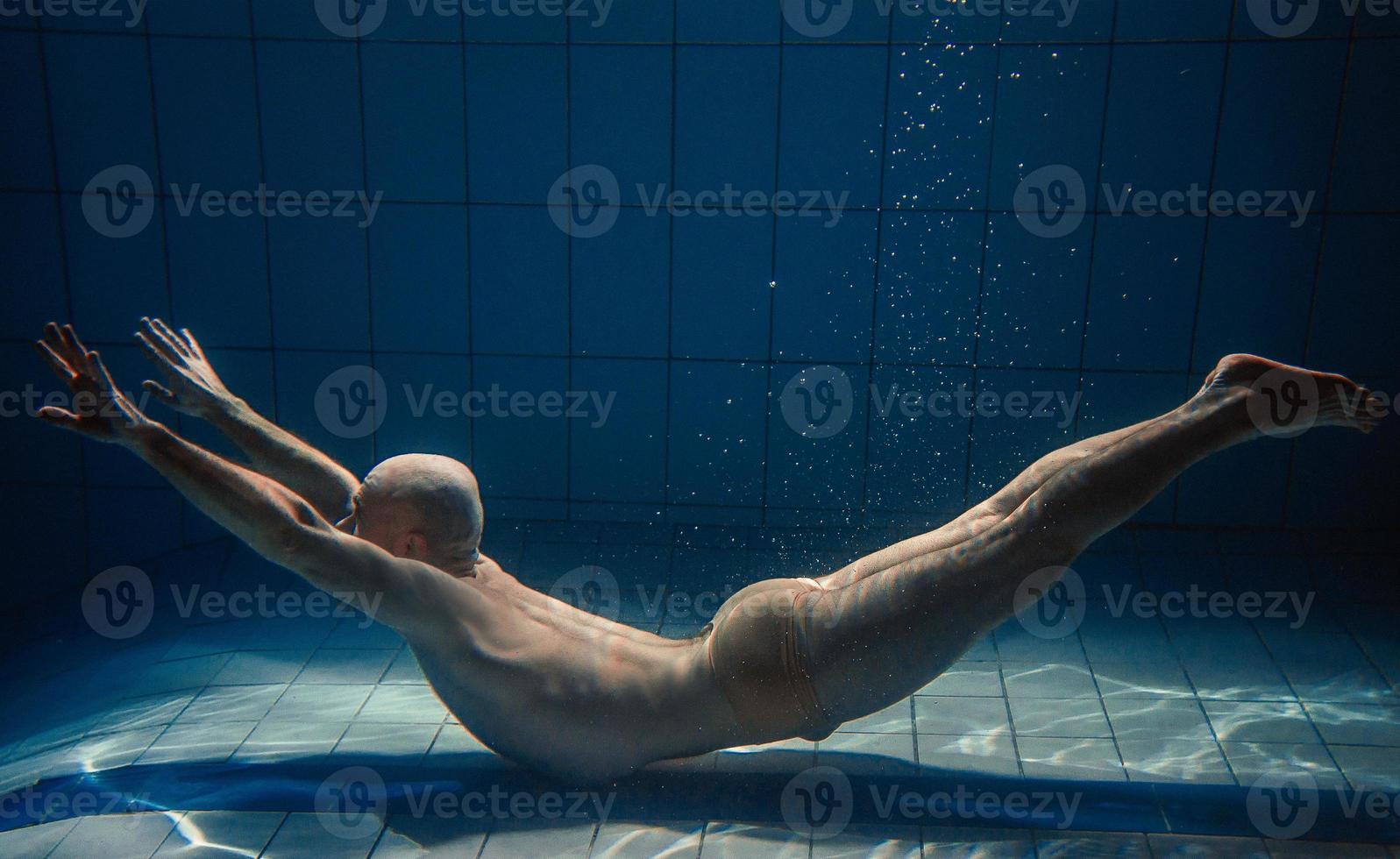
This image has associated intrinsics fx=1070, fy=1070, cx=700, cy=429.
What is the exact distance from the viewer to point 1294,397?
236 cm

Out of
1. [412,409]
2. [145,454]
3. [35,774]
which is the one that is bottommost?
[35,774]

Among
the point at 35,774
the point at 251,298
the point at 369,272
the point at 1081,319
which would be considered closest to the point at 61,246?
the point at 251,298

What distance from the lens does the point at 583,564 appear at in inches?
173

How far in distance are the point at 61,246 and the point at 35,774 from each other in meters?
2.53

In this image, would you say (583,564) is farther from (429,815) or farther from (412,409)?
(429,815)

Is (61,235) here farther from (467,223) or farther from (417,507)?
(417,507)
